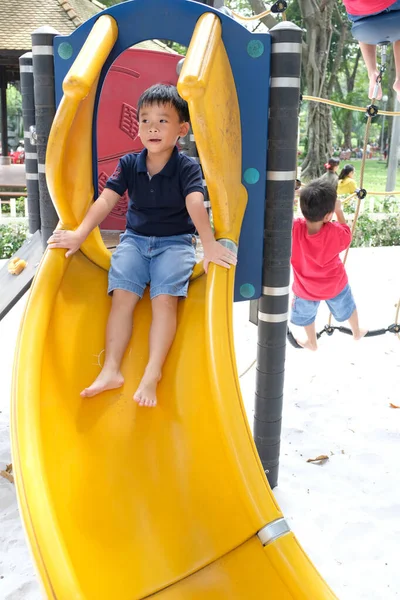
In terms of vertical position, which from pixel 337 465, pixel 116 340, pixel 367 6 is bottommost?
pixel 337 465

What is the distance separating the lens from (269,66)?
2.26 metres

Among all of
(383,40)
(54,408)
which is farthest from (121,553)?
(383,40)

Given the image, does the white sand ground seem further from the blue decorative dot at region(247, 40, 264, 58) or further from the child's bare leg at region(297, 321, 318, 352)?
the blue decorative dot at region(247, 40, 264, 58)

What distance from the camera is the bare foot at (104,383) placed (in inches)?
75.0

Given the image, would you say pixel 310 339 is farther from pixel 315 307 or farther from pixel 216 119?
pixel 216 119

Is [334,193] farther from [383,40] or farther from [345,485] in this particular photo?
[345,485]

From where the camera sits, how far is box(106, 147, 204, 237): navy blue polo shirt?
224 centimetres

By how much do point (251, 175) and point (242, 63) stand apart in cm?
42

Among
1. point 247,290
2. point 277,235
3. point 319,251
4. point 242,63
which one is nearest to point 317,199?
point 319,251

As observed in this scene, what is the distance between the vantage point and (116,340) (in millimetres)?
2055

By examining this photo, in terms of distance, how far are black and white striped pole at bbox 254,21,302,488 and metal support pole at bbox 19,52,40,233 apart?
1312mm

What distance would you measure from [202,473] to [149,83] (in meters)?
2.11

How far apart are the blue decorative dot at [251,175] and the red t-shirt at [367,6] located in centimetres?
107

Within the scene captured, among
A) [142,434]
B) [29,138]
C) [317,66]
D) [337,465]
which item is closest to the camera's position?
[142,434]
